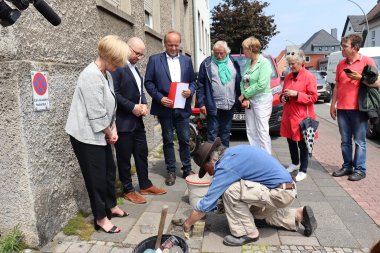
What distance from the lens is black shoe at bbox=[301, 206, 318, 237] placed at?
3.52 metres

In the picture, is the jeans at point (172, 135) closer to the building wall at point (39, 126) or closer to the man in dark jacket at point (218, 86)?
the man in dark jacket at point (218, 86)

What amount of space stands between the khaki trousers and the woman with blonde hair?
1.16 m

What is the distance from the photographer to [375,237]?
11.7ft

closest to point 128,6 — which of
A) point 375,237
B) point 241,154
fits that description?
point 241,154

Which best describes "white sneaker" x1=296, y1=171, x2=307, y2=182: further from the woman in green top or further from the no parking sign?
the no parking sign

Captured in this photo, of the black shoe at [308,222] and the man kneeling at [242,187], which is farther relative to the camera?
the black shoe at [308,222]

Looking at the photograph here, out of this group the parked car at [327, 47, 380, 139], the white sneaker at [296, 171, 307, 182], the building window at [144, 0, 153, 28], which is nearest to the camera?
the white sneaker at [296, 171, 307, 182]

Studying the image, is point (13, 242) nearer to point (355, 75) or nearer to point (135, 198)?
point (135, 198)

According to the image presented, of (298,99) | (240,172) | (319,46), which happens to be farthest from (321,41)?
(240,172)

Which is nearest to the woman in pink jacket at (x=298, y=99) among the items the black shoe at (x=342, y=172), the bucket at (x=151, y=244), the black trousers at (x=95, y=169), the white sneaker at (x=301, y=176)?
the white sneaker at (x=301, y=176)

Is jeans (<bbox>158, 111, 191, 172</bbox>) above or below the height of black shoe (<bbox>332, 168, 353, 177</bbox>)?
above

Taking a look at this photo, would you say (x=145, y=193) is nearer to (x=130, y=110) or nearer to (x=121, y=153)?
(x=121, y=153)

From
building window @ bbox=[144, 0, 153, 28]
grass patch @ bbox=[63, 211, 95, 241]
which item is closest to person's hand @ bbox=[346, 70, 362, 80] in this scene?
grass patch @ bbox=[63, 211, 95, 241]

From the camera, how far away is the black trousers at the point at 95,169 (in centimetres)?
349
